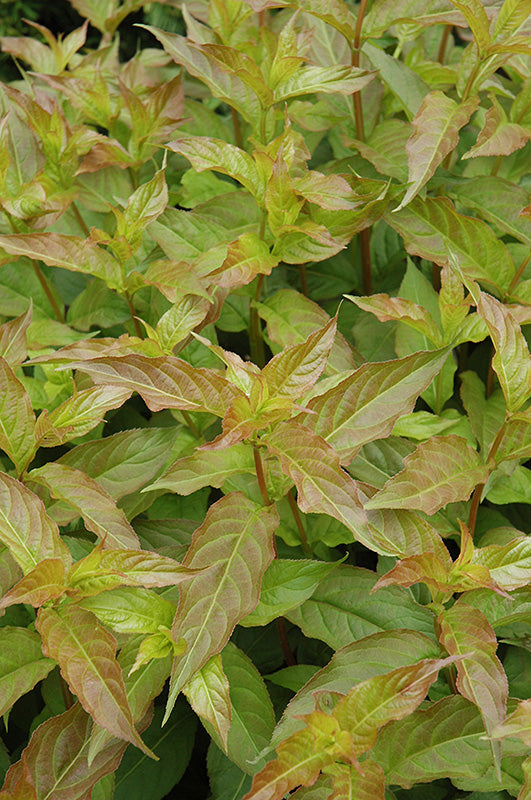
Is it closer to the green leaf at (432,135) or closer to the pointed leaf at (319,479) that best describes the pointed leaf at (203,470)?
the pointed leaf at (319,479)

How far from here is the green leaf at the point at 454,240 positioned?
4.00ft

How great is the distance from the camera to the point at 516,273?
1223 millimetres

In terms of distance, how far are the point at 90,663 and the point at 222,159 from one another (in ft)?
2.50

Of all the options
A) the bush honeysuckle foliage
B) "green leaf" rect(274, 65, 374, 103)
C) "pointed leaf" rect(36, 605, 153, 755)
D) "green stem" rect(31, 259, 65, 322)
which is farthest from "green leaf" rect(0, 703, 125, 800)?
"green leaf" rect(274, 65, 374, 103)

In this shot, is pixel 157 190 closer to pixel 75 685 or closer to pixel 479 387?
pixel 479 387

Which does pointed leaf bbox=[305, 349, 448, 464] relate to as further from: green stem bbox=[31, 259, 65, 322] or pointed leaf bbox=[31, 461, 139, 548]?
green stem bbox=[31, 259, 65, 322]

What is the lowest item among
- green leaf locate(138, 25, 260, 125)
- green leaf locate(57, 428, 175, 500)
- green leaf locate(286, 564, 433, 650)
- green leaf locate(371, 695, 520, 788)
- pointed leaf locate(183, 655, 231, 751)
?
green leaf locate(371, 695, 520, 788)

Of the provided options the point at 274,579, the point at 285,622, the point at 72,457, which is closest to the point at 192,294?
the point at 72,457

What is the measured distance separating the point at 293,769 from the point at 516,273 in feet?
2.71

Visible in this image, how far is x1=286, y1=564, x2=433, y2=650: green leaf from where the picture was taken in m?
1.03

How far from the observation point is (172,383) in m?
0.93

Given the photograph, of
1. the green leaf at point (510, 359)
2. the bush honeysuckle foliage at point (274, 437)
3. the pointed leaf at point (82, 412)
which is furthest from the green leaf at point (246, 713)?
the green leaf at point (510, 359)

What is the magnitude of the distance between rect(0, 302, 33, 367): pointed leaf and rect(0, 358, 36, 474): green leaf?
0.29ft

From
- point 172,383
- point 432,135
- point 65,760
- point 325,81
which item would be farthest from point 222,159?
point 65,760
